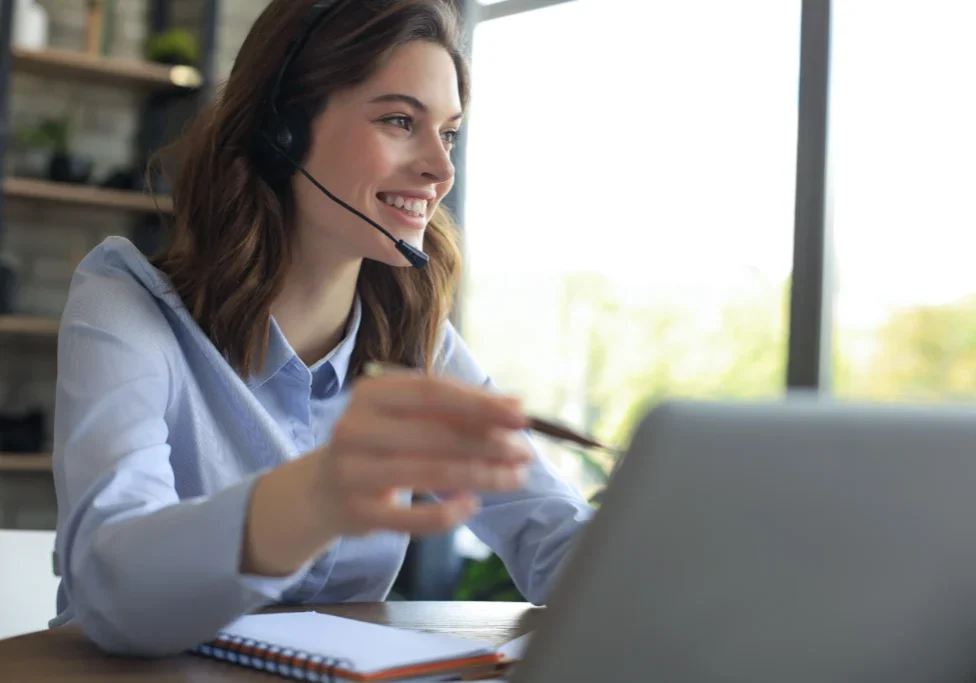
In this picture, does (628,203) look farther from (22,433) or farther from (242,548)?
(242,548)

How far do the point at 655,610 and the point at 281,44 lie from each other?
3.54ft

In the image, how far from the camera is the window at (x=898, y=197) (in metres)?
2.48

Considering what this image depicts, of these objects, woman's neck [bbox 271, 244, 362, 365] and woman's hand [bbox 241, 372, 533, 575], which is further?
woman's neck [bbox 271, 244, 362, 365]

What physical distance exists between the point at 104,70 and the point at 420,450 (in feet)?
10.9

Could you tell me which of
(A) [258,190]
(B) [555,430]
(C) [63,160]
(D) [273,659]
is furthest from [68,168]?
(B) [555,430]

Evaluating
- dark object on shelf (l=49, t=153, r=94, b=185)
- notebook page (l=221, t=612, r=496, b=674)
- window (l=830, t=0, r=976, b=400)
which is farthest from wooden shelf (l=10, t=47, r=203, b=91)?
notebook page (l=221, t=612, r=496, b=674)

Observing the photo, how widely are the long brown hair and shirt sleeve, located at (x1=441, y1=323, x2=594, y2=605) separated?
26 centimetres

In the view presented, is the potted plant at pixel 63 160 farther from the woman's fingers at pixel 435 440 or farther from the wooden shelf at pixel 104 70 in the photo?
the woman's fingers at pixel 435 440

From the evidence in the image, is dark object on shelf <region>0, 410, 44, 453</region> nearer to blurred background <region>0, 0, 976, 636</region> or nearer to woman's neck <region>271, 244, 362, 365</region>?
blurred background <region>0, 0, 976, 636</region>

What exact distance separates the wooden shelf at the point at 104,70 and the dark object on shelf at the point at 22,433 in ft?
3.58

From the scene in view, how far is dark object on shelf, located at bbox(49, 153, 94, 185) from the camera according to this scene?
11.7 feet

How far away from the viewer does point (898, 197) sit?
8.36 ft

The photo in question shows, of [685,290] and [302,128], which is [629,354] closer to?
[685,290]

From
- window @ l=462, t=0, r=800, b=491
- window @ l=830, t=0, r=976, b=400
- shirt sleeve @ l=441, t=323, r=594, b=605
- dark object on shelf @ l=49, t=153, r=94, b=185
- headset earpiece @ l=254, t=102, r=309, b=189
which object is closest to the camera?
shirt sleeve @ l=441, t=323, r=594, b=605
